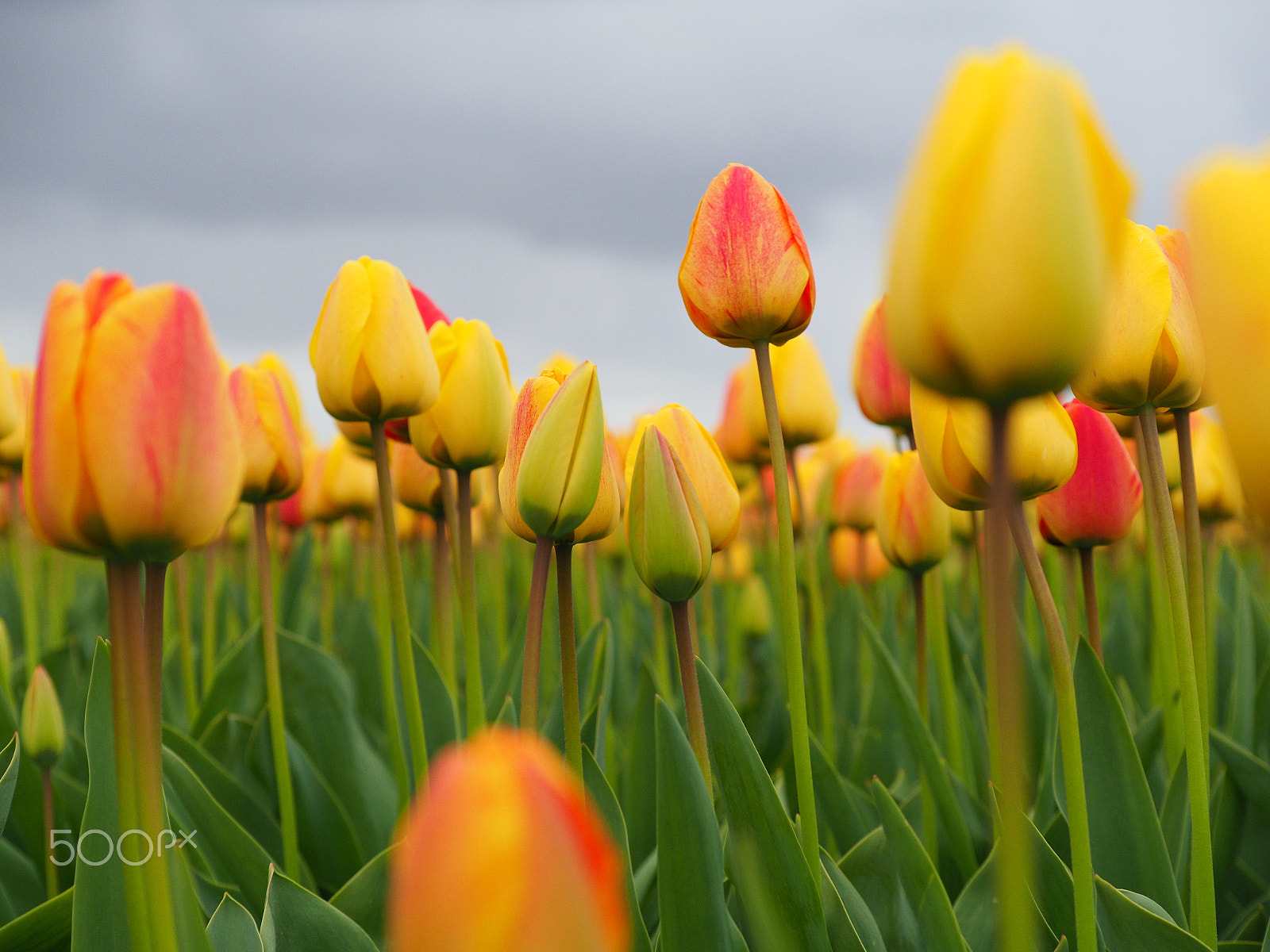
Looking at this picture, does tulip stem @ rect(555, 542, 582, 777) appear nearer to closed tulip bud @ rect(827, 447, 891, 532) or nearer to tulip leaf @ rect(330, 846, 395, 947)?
tulip leaf @ rect(330, 846, 395, 947)

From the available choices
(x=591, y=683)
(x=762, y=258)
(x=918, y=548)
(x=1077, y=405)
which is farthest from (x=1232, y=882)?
(x=762, y=258)

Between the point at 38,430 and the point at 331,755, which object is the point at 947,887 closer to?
the point at 331,755

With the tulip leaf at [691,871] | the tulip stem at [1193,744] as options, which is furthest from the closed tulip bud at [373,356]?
the tulip stem at [1193,744]

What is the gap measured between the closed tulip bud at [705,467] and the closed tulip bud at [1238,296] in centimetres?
76

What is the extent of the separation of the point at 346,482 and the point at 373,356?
5.31ft

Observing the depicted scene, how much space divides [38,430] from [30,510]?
60 mm

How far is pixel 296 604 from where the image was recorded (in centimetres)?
329

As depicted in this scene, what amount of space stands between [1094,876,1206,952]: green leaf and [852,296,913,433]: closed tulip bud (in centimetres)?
102

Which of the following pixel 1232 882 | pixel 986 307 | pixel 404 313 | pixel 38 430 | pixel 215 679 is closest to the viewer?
pixel 986 307

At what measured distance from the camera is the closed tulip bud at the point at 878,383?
188 centimetres

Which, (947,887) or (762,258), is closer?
(762,258)

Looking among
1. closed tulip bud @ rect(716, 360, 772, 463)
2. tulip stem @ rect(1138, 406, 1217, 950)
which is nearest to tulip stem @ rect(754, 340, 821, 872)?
tulip stem @ rect(1138, 406, 1217, 950)

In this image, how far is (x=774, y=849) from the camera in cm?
96

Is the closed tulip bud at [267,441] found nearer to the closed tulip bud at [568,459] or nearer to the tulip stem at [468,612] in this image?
the tulip stem at [468,612]
